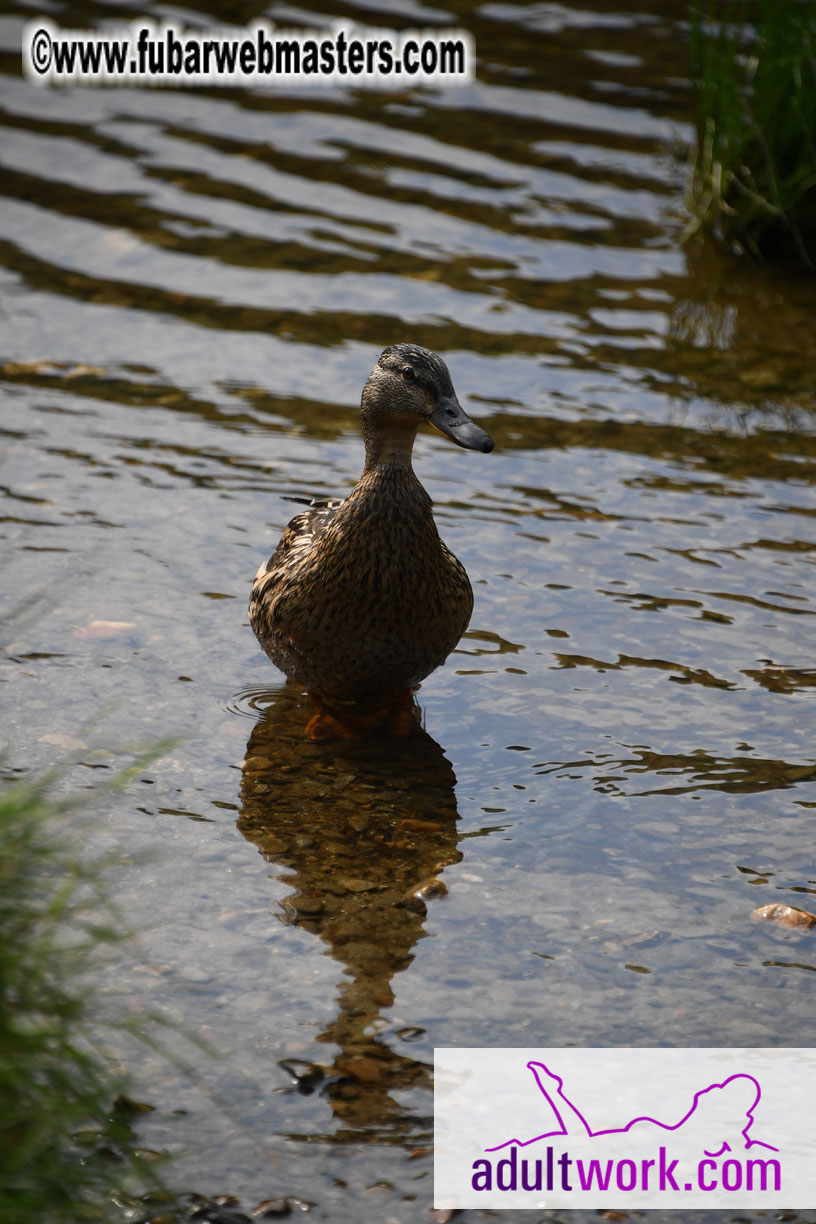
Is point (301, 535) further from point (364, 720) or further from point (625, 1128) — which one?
point (625, 1128)

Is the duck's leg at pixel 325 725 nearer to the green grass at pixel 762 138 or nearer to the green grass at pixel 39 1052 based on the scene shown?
the green grass at pixel 39 1052

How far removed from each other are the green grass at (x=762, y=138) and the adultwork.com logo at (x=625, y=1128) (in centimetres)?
700

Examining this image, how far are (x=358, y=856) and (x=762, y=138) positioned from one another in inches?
259

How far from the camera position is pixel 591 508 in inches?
290

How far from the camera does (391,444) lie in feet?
18.5

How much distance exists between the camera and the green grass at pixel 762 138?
9.65 meters

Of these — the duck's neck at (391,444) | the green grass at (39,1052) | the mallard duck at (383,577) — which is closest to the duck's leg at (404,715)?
the mallard duck at (383,577)

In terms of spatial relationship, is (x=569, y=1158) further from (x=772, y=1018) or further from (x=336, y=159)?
(x=336, y=159)

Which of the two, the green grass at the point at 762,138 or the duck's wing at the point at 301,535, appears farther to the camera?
the green grass at the point at 762,138

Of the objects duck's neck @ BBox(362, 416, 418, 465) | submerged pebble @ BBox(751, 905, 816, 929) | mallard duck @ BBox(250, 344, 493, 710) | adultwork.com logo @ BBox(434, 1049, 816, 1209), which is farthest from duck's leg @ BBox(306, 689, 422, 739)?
adultwork.com logo @ BBox(434, 1049, 816, 1209)

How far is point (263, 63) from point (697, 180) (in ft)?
14.3

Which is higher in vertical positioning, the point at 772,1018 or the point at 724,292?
the point at 724,292

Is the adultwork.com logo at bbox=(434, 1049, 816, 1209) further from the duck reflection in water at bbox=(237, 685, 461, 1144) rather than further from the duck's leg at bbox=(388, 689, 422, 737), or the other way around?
the duck's leg at bbox=(388, 689, 422, 737)

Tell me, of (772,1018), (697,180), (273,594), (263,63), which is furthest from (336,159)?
(772,1018)
